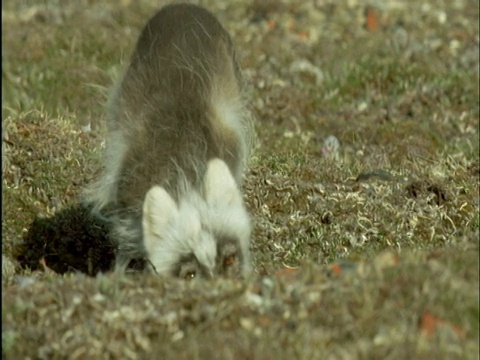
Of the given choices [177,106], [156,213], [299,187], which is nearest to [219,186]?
[156,213]

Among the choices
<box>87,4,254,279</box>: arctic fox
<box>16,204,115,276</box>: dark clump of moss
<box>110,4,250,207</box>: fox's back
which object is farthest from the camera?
<box>16,204,115,276</box>: dark clump of moss

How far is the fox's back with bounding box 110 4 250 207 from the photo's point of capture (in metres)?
8.57

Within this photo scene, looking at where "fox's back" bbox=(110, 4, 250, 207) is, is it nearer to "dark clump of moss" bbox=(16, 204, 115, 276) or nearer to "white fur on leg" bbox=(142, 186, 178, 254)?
"white fur on leg" bbox=(142, 186, 178, 254)

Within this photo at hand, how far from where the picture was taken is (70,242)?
10.1 m

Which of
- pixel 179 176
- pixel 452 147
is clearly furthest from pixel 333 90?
pixel 179 176

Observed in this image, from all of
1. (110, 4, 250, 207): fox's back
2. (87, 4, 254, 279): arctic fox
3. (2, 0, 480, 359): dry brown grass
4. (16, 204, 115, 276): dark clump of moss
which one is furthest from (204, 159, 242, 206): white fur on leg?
(16, 204, 115, 276): dark clump of moss

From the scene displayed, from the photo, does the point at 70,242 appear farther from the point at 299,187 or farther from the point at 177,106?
the point at 299,187

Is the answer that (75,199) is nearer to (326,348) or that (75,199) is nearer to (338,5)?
(326,348)

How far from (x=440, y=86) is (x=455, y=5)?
4.91m

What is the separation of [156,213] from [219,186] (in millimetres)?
479

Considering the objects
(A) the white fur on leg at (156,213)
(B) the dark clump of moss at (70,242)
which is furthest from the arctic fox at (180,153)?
(B) the dark clump of moss at (70,242)

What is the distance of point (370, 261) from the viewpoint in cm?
682

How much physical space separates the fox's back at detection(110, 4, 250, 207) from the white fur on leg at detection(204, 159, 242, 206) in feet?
0.71

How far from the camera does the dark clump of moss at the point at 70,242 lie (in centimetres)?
989
